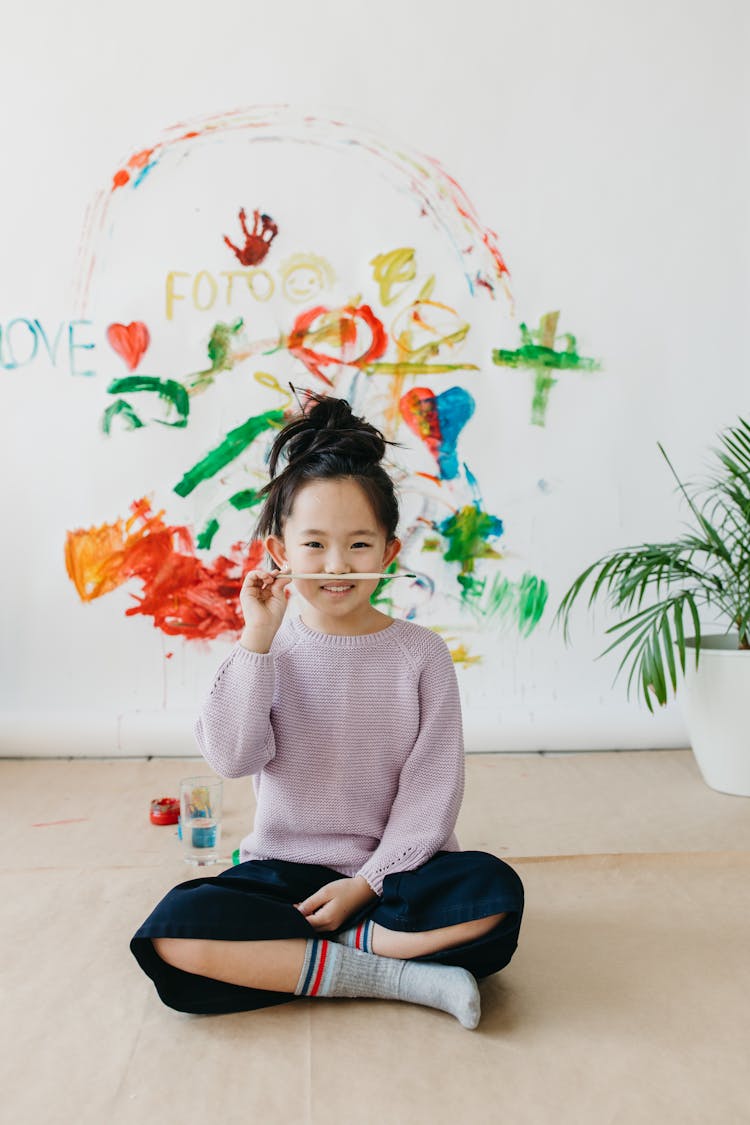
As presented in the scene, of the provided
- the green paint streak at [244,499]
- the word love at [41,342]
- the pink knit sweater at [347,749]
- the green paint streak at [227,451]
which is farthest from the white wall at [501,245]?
the pink knit sweater at [347,749]

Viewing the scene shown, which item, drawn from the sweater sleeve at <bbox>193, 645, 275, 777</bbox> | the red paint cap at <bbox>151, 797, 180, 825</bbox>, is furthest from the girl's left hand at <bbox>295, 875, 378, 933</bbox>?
the red paint cap at <bbox>151, 797, 180, 825</bbox>

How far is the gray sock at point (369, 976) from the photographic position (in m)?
1.20

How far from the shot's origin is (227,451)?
2494mm

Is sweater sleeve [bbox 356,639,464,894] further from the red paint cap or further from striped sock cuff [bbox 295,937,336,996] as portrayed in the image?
the red paint cap

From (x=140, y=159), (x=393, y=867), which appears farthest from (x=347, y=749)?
(x=140, y=159)

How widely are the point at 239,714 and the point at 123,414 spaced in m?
1.36

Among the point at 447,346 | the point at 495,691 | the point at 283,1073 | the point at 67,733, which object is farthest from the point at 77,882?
the point at 447,346

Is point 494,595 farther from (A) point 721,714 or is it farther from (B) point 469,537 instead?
(A) point 721,714

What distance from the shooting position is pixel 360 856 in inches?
52.9

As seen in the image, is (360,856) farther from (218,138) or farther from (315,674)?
(218,138)

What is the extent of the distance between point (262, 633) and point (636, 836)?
3.00 ft

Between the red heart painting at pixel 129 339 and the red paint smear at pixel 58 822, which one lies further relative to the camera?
the red heart painting at pixel 129 339

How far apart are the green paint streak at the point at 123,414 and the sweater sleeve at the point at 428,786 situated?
4.36 feet

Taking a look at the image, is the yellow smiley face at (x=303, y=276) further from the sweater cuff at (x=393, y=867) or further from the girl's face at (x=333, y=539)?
the sweater cuff at (x=393, y=867)
